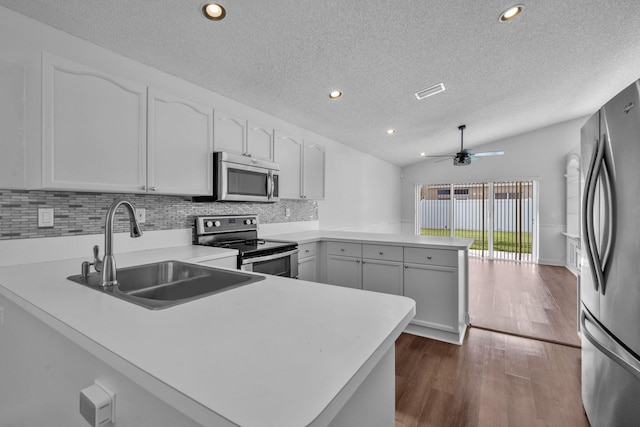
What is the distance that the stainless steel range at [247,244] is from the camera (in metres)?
2.39

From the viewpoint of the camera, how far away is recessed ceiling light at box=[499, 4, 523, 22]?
2.26 meters

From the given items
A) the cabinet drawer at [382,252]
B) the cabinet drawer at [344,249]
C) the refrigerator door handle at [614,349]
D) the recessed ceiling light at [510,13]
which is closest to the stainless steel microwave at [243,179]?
the cabinet drawer at [344,249]

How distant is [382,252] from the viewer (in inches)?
118

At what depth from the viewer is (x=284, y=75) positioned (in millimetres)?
2725

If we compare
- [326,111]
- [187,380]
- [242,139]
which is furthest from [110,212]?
[326,111]

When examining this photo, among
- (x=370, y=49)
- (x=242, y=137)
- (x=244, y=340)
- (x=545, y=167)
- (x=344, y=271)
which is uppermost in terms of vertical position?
(x=370, y=49)

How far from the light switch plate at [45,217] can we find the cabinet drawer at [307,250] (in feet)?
6.24

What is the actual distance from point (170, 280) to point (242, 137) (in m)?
1.59

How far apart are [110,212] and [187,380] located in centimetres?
96

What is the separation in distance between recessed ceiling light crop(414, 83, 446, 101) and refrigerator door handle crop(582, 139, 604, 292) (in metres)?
2.13

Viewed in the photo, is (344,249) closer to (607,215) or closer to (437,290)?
(437,290)

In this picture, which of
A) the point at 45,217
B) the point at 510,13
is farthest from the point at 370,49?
the point at 45,217

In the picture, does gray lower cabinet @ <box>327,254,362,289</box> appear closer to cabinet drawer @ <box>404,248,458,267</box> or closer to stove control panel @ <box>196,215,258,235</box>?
cabinet drawer @ <box>404,248,458,267</box>

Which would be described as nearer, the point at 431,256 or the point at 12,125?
the point at 12,125
